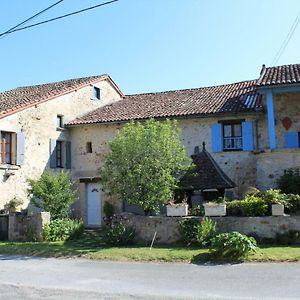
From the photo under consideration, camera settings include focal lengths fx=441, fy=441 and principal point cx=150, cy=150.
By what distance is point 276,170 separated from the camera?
61.7ft

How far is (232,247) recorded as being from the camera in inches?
482

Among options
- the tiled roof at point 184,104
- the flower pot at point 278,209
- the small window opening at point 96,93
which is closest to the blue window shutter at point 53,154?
A: the tiled roof at point 184,104

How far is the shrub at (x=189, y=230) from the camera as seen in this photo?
575 inches

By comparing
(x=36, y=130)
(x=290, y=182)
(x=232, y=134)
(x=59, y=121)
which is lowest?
(x=290, y=182)

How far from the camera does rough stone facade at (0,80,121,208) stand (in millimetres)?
20516

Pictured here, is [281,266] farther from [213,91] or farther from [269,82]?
[213,91]

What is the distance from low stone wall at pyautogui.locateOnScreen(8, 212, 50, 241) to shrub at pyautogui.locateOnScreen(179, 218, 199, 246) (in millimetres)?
5576

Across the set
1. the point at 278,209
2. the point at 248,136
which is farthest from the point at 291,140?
the point at 278,209

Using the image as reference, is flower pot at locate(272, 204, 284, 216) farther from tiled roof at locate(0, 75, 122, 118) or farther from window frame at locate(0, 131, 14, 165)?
tiled roof at locate(0, 75, 122, 118)

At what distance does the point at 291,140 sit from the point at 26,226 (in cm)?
1253

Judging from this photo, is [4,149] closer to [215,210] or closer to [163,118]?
[163,118]

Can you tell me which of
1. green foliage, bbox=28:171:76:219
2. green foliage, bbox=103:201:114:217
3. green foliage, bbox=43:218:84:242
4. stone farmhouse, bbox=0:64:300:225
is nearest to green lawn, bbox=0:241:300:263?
green foliage, bbox=43:218:84:242

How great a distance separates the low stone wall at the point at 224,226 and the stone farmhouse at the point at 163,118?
411 centimetres

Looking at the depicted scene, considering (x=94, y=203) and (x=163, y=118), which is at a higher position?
(x=163, y=118)
